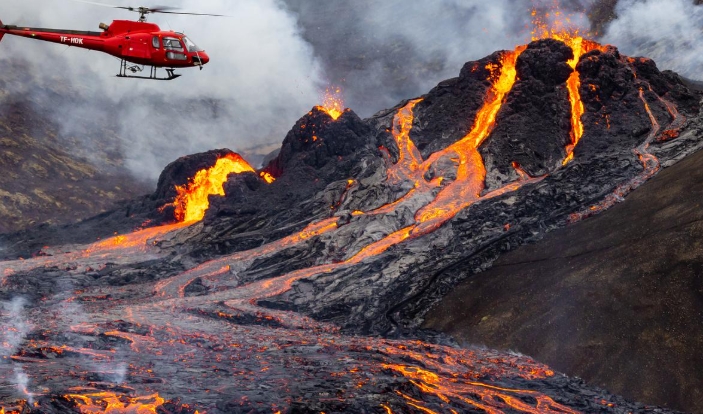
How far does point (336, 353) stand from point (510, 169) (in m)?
26.3

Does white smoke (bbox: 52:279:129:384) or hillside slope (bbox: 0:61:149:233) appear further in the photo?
hillside slope (bbox: 0:61:149:233)

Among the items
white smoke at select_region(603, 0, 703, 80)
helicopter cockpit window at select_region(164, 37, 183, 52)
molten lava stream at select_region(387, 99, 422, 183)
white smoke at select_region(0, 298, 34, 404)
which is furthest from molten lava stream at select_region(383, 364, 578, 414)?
white smoke at select_region(603, 0, 703, 80)

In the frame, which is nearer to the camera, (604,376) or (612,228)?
(604,376)

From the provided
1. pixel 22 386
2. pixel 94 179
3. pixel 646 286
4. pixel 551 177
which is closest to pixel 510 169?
pixel 551 177

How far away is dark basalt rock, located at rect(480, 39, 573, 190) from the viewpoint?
52000 mm

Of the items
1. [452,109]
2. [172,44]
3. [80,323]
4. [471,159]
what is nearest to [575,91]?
[452,109]

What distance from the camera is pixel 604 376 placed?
27703mm

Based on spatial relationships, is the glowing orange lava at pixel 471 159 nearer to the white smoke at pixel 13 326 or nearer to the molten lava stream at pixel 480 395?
the molten lava stream at pixel 480 395

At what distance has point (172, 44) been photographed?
33938 millimetres

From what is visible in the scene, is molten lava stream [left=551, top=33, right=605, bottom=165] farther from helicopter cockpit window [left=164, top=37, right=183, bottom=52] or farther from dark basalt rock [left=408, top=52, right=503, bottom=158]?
helicopter cockpit window [left=164, top=37, right=183, bottom=52]

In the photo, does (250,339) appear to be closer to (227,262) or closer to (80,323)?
(80,323)

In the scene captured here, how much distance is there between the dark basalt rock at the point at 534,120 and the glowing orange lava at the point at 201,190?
2322 cm

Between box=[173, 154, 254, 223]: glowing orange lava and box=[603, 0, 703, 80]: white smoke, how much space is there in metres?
55.9

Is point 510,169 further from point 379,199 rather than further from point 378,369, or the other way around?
point 378,369
